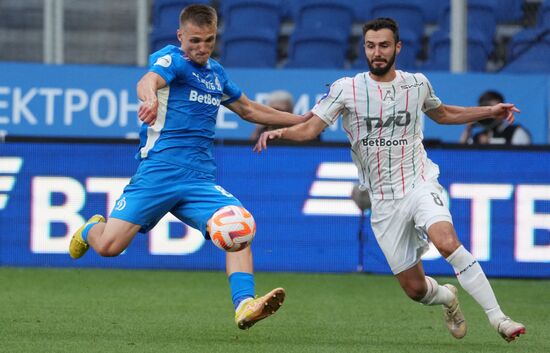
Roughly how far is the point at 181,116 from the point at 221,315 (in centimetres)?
198

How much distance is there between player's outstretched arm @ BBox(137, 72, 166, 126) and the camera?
719cm

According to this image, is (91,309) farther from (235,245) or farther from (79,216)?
(79,216)

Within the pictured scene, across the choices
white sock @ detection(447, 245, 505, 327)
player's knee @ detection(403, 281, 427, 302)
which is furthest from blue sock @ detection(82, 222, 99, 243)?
white sock @ detection(447, 245, 505, 327)

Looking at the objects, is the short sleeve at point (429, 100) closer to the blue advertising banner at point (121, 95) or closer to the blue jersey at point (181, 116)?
the blue jersey at point (181, 116)

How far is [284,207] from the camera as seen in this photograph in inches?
505

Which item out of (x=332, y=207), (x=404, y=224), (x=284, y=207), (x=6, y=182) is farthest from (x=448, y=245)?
(x=6, y=182)

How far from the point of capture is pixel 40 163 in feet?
41.9

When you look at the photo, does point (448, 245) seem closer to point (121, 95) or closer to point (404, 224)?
point (404, 224)

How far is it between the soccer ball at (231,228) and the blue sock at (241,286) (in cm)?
17

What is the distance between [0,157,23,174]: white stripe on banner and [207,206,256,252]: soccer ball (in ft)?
17.6

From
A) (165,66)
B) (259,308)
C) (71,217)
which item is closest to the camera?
(259,308)

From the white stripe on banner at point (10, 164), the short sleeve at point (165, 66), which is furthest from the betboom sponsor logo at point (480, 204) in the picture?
the short sleeve at point (165, 66)

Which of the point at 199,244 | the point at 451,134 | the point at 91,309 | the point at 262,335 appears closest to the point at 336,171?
the point at 199,244

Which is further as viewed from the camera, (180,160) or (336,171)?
(336,171)
